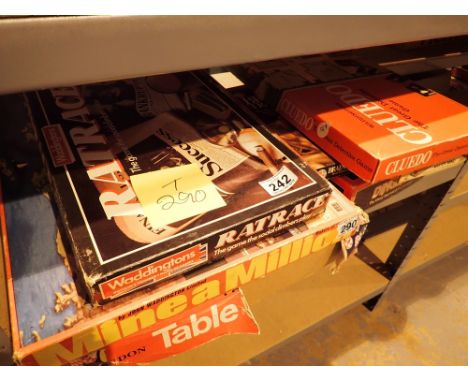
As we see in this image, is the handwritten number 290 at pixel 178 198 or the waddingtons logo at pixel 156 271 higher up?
the handwritten number 290 at pixel 178 198

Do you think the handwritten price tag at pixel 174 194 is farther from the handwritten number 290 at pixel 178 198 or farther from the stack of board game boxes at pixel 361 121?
the stack of board game boxes at pixel 361 121

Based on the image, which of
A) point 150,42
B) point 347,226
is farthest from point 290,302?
point 150,42

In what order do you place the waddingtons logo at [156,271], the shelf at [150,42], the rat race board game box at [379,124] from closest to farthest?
the shelf at [150,42] < the waddingtons logo at [156,271] < the rat race board game box at [379,124]

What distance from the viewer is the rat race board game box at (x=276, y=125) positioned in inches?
21.5

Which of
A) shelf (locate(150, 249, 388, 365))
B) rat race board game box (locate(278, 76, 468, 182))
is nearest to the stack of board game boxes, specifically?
rat race board game box (locate(278, 76, 468, 182))

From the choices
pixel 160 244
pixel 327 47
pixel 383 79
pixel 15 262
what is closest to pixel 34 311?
pixel 15 262

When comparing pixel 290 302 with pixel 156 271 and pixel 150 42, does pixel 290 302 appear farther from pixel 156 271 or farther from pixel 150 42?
pixel 150 42

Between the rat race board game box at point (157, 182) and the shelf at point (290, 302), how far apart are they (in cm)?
16

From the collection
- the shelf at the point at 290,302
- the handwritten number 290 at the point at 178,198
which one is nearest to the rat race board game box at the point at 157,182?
the handwritten number 290 at the point at 178,198

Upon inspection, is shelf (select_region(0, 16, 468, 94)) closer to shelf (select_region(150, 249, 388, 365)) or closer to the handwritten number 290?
the handwritten number 290

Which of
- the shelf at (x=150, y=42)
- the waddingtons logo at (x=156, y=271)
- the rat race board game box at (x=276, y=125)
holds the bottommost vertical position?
the waddingtons logo at (x=156, y=271)

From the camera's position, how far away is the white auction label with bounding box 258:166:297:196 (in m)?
0.43

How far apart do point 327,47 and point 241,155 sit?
22cm

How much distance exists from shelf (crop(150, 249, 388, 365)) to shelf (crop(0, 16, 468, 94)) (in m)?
0.37
